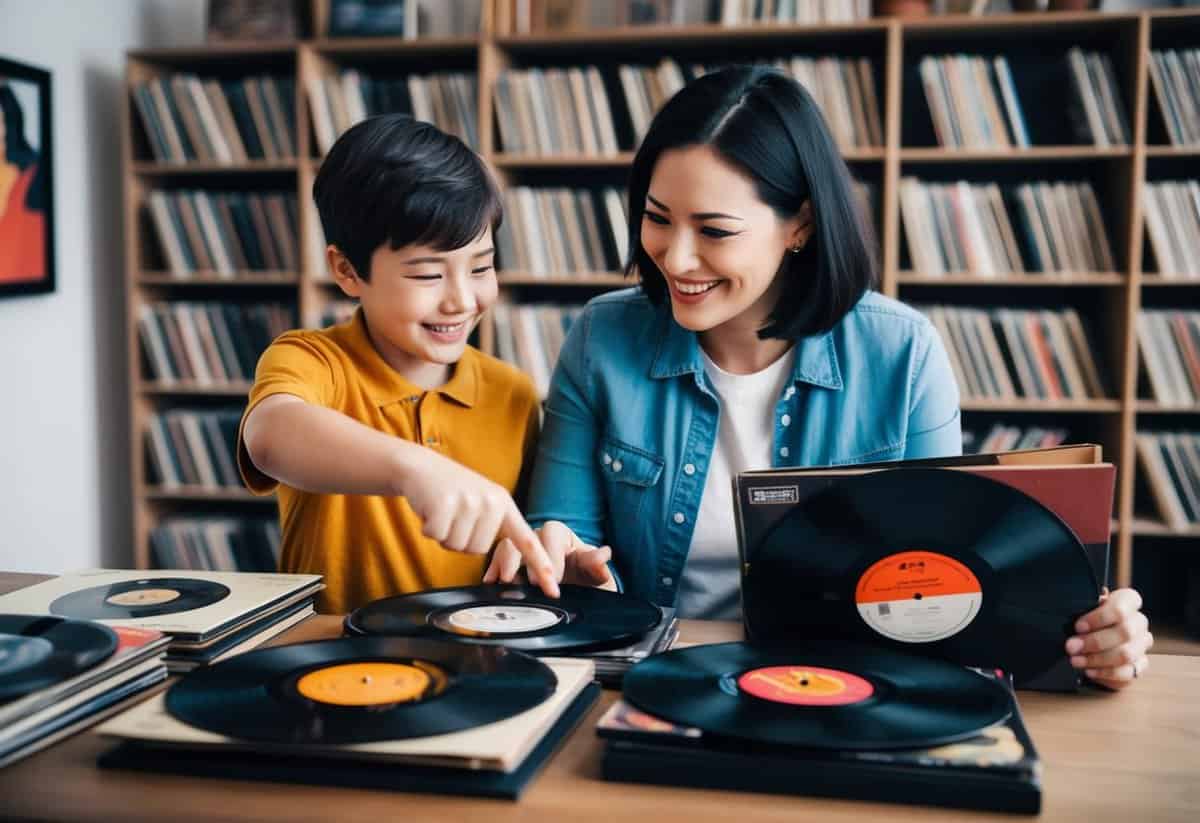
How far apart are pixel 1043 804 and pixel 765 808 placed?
17 cm

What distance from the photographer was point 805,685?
73 centimetres

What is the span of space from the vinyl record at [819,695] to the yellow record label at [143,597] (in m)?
0.48

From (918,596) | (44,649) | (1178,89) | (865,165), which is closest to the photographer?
(44,649)

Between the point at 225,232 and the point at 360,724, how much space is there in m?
2.91

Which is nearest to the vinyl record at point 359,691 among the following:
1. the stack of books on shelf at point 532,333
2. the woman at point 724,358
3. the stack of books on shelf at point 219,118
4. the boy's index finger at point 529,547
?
the boy's index finger at point 529,547

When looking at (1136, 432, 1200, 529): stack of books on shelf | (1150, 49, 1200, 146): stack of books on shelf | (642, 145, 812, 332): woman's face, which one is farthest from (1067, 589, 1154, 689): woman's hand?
(1150, 49, 1200, 146): stack of books on shelf

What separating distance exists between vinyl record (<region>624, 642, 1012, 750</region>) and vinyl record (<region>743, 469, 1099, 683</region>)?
0.06 meters

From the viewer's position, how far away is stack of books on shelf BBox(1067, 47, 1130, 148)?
2.73m

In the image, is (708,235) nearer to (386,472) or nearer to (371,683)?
(386,472)

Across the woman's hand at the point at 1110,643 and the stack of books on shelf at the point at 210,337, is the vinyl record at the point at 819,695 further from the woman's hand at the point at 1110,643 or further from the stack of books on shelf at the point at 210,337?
the stack of books on shelf at the point at 210,337

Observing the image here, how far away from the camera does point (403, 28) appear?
300 cm

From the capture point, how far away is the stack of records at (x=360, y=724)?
2.09 ft

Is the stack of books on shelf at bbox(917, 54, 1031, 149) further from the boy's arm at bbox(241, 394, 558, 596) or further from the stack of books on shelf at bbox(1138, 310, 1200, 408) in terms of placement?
the boy's arm at bbox(241, 394, 558, 596)

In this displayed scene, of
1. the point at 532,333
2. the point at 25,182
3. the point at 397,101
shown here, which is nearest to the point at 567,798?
the point at 532,333
